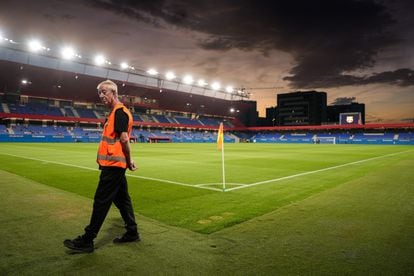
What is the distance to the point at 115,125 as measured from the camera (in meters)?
4.21

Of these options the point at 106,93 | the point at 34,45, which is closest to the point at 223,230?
the point at 106,93

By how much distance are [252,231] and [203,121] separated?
92028mm

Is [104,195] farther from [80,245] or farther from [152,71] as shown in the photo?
[152,71]

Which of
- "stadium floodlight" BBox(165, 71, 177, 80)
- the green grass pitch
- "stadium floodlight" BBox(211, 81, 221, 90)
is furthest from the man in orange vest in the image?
"stadium floodlight" BBox(211, 81, 221, 90)

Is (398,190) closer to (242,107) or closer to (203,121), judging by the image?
(203,121)

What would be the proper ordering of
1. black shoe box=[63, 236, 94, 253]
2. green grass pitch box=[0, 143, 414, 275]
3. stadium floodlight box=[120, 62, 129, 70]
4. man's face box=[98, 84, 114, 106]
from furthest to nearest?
stadium floodlight box=[120, 62, 129, 70] → man's face box=[98, 84, 114, 106] → black shoe box=[63, 236, 94, 253] → green grass pitch box=[0, 143, 414, 275]

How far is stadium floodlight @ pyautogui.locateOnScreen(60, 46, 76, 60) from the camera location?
51.1 meters

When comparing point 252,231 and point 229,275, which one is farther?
point 252,231

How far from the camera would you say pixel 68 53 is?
2045 inches

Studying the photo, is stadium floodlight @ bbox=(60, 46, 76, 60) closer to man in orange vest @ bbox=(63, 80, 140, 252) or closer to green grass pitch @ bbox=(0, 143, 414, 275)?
green grass pitch @ bbox=(0, 143, 414, 275)

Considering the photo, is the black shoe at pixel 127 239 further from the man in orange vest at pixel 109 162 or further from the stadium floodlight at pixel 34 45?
the stadium floodlight at pixel 34 45

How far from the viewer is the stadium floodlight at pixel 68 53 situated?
168ft

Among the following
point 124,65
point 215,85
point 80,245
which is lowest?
point 80,245

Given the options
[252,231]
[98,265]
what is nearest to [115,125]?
[98,265]
